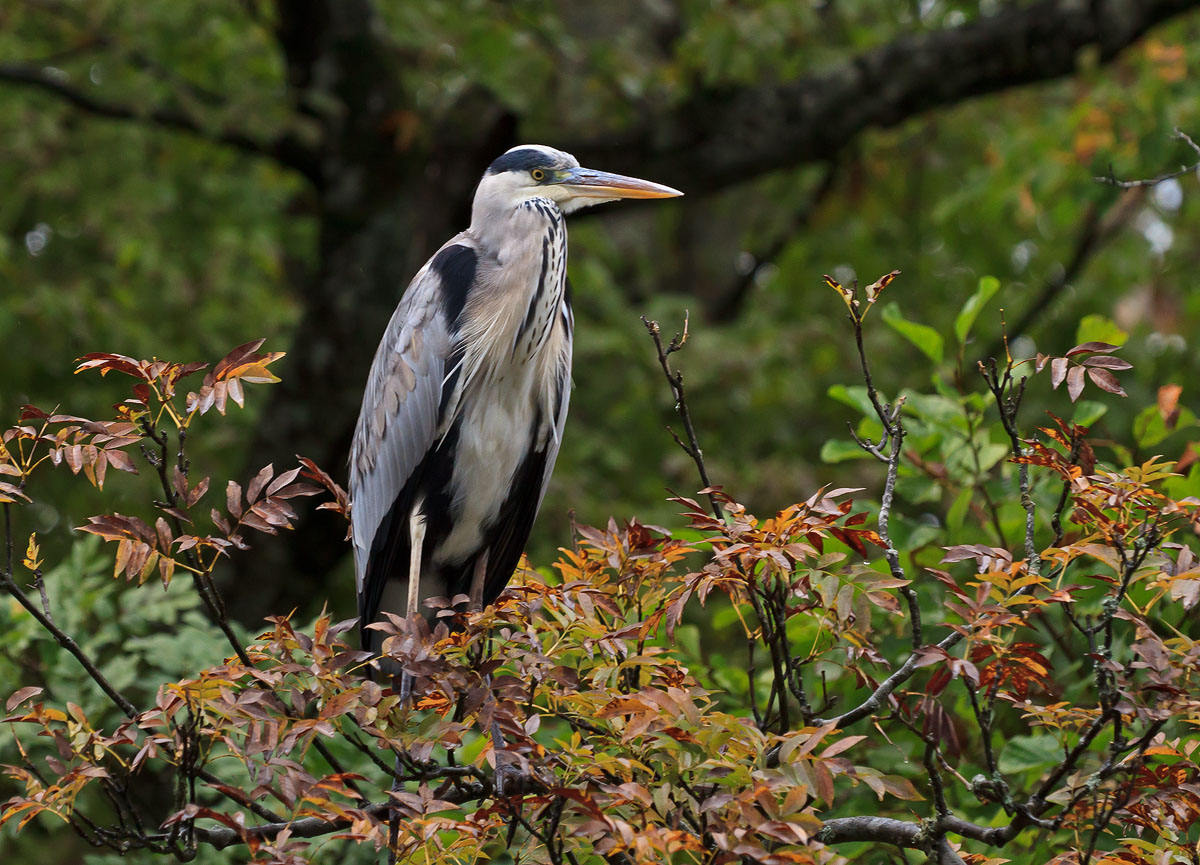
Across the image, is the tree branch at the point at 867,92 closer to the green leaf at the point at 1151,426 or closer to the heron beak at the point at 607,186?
the heron beak at the point at 607,186

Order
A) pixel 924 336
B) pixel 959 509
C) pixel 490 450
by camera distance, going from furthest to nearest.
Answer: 1. pixel 490 450
2. pixel 924 336
3. pixel 959 509

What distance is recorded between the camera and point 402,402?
3.78 meters

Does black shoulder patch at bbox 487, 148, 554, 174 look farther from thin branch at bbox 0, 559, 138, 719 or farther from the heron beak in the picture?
thin branch at bbox 0, 559, 138, 719

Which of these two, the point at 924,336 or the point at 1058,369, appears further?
the point at 924,336

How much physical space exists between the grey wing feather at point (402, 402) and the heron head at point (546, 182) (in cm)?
34

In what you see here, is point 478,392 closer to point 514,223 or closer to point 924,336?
point 514,223

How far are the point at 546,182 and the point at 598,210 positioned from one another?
3046 millimetres

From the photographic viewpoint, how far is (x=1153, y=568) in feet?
7.33

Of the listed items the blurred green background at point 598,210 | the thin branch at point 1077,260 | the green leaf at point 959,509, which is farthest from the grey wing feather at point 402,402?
the thin branch at point 1077,260

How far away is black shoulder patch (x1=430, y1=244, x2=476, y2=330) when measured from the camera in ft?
12.2

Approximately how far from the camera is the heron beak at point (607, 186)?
377cm

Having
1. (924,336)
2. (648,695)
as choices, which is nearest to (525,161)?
(924,336)

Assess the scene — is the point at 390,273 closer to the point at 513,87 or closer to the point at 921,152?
the point at 513,87

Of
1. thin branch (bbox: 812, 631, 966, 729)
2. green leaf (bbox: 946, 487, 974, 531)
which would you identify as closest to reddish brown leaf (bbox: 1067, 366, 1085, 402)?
thin branch (bbox: 812, 631, 966, 729)
